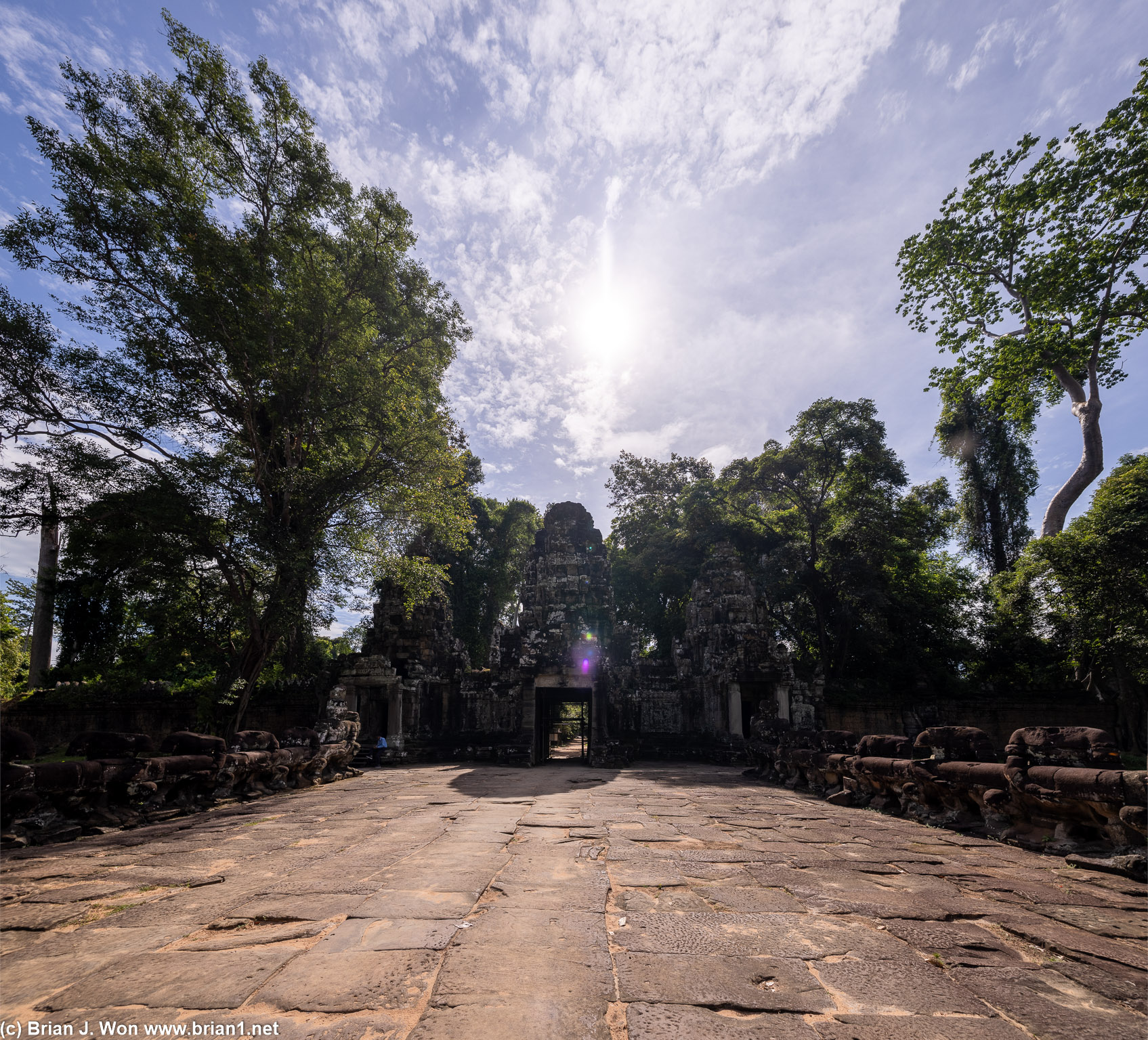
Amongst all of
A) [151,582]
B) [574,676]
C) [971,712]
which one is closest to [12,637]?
[151,582]

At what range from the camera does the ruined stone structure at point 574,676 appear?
15.8m

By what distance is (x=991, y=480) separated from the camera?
938 inches

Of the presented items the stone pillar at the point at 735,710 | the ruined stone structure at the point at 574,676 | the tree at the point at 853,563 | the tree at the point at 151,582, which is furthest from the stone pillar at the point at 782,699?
the tree at the point at 151,582

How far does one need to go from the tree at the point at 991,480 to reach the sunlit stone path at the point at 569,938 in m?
23.3

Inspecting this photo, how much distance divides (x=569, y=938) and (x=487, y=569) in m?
27.9

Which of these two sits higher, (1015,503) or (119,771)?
(1015,503)

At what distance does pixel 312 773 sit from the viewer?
414 inches

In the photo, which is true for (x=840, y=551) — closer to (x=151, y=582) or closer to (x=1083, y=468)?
(x=1083, y=468)

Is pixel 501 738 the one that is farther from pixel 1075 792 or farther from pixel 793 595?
pixel 1075 792

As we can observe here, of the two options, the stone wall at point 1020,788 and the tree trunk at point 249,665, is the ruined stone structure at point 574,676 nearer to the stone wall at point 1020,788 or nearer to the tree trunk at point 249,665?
the tree trunk at point 249,665

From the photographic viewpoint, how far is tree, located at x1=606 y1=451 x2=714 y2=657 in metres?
23.4

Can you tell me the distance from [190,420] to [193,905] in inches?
410

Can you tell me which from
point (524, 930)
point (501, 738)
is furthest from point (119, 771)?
point (501, 738)

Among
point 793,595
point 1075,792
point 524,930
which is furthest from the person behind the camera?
point 793,595
